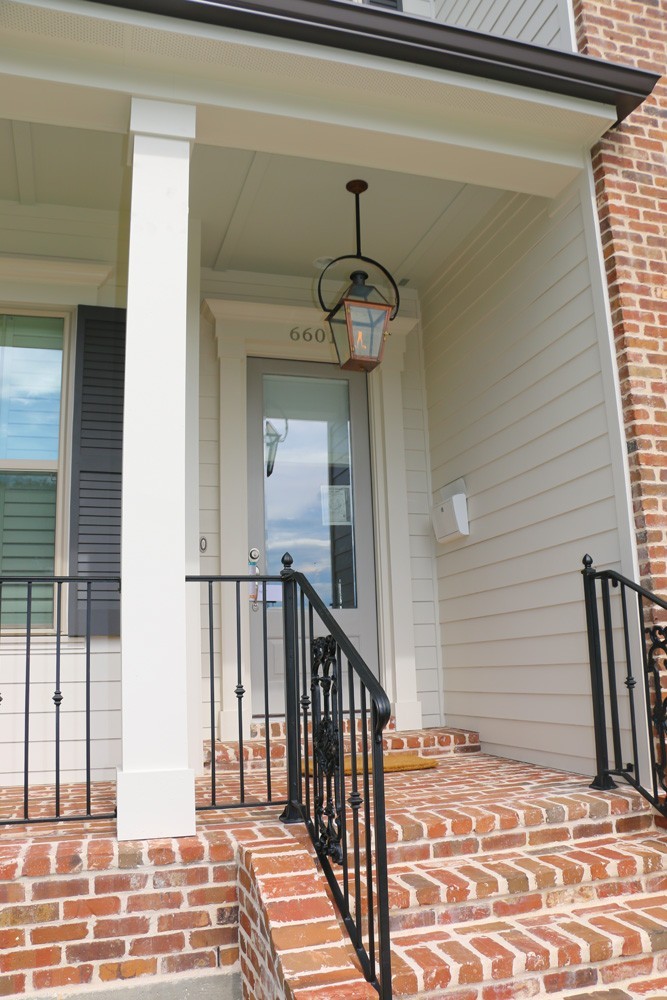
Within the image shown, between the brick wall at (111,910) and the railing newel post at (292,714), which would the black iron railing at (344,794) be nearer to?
the railing newel post at (292,714)

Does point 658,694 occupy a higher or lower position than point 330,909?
higher

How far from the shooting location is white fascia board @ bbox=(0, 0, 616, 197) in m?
2.95

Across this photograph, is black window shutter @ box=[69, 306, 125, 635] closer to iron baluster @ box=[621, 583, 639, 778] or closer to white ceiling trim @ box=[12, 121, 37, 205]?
white ceiling trim @ box=[12, 121, 37, 205]

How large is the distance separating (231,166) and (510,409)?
1887mm

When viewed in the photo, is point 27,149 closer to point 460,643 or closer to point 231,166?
point 231,166

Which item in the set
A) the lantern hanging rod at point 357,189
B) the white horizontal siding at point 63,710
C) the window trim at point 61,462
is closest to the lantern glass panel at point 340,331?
the lantern hanging rod at point 357,189

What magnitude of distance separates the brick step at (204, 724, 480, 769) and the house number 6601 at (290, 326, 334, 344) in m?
2.38

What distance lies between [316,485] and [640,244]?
2298mm

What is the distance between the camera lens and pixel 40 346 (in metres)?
4.37

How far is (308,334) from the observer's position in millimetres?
5086

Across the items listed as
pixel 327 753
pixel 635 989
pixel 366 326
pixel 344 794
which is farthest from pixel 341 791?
pixel 366 326

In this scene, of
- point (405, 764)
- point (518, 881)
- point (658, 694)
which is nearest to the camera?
point (518, 881)

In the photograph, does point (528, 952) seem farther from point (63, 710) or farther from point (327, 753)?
point (63, 710)

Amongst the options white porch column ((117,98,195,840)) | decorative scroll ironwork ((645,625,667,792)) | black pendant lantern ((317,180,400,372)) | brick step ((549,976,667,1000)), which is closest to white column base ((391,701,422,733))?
decorative scroll ironwork ((645,625,667,792))
